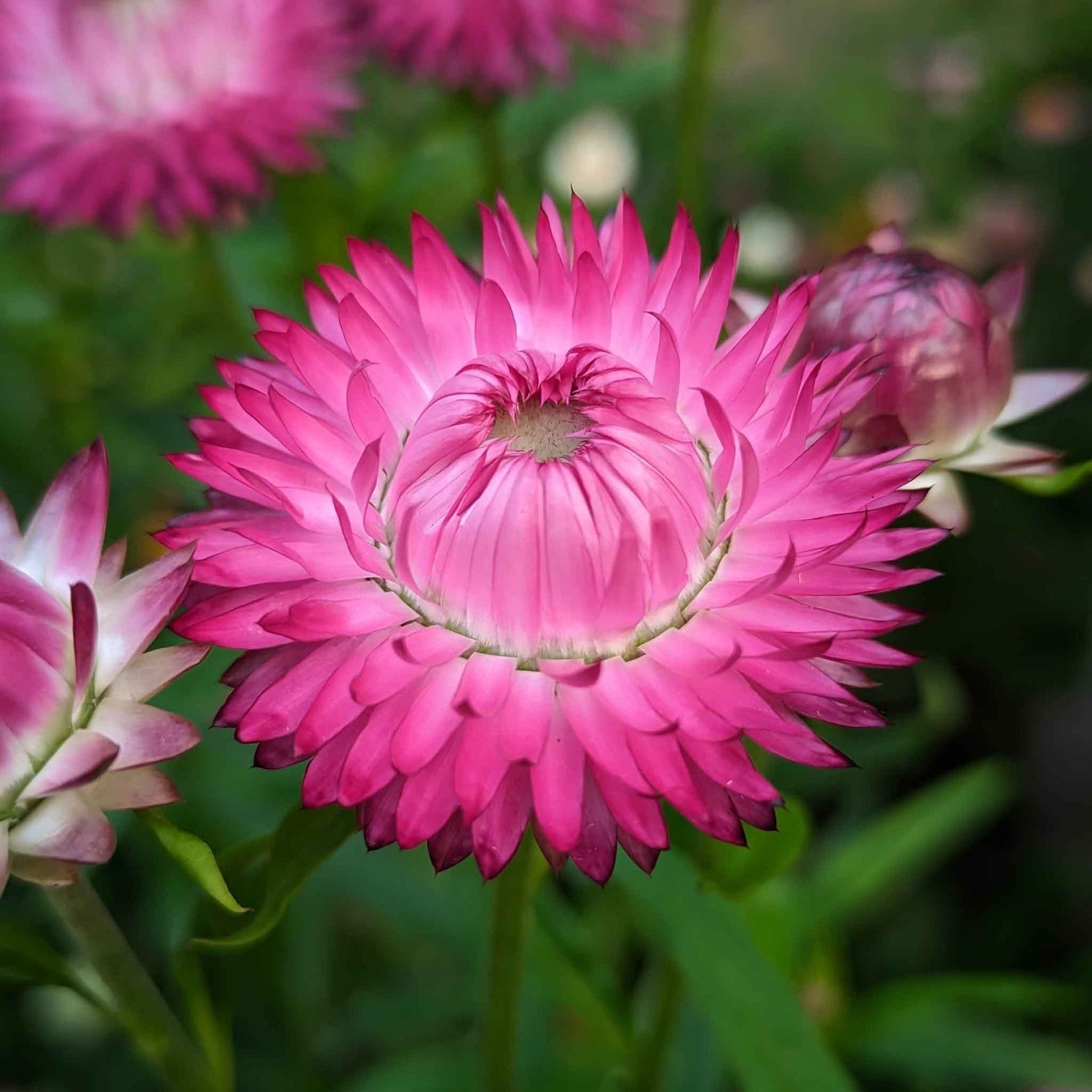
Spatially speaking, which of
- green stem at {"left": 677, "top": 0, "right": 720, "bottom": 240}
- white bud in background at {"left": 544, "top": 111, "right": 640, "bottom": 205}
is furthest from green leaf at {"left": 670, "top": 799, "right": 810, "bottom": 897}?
white bud in background at {"left": 544, "top": 111, "right": 640, "bottom": 205}

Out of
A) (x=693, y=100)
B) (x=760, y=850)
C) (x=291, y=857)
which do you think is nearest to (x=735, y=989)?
(x=760, y=850)

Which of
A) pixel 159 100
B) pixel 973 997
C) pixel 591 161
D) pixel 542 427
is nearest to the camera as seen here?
pixel 542 427

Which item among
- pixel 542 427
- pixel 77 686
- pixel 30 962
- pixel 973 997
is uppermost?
pixel 542 427

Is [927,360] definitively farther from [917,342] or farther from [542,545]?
[542,545]

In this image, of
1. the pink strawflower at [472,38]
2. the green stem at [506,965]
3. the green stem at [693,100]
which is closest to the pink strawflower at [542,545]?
the green stem at [506,965]

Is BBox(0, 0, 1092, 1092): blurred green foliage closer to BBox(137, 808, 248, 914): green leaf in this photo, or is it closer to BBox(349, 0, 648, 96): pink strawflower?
BBox(137, 808, 248, 914): green leaf

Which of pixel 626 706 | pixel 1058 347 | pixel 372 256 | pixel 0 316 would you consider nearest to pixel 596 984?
pixel 626 706
